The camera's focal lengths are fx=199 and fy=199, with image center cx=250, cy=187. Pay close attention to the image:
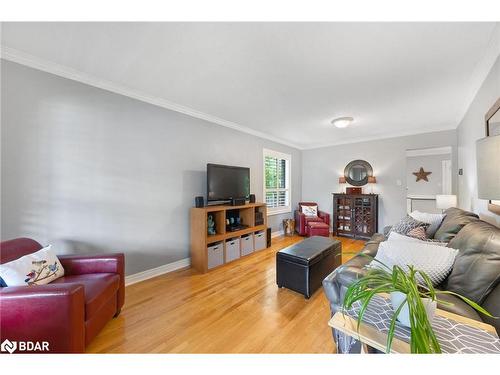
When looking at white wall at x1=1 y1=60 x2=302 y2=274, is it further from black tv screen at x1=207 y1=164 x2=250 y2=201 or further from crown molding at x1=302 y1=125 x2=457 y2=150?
crown molding at x1=302 y1=125 x2=457 y2=150

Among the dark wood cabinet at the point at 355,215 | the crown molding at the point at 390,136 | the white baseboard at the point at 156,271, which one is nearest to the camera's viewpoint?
the white baseboard at the point at 156,271

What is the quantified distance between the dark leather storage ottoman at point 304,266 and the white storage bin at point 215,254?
1.06 metres

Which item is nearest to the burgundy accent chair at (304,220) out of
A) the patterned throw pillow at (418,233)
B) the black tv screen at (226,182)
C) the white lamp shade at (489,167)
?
the black tv screen at (226,182)

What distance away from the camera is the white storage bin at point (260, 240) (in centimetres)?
379

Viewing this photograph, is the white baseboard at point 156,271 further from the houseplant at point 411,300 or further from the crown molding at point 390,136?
the crown molding at point 390,136

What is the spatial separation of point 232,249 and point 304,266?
57.0 inches

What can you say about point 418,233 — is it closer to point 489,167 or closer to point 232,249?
point 489,167

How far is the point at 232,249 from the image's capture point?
10.8 ft

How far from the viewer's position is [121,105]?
246 centimetres

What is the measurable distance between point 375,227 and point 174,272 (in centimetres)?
421

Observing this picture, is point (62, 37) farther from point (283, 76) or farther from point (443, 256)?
point (443, 256)

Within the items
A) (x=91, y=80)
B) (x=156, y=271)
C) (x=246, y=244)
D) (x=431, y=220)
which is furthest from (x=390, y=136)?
(x=91, y=80)

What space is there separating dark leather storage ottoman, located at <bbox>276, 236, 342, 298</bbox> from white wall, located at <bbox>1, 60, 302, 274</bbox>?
160cm
